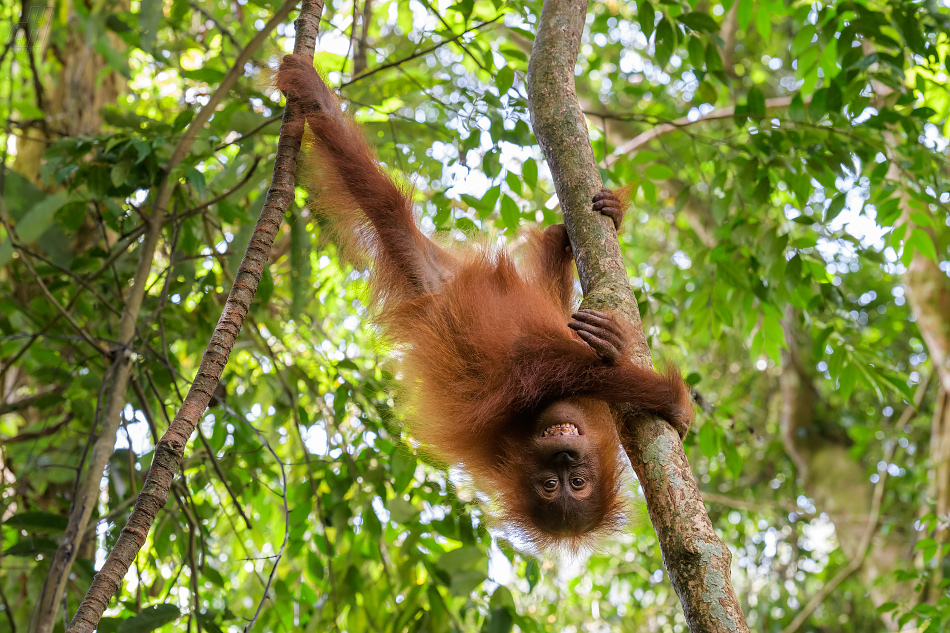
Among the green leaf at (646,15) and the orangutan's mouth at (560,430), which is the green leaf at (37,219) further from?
the green leaf at (646,15)

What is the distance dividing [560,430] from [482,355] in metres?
0.43

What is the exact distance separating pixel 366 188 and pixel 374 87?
92 centimetres

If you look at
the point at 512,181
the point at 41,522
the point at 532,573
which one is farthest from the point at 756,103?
the point at 41,522

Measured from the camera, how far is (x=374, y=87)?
3879 millimetres

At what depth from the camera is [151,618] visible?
2385 mm

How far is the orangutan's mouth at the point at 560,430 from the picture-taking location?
290cm

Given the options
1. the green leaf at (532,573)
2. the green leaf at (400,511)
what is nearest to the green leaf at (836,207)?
the green leaf at (532,573)

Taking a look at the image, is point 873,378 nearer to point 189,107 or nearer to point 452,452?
point 452,452

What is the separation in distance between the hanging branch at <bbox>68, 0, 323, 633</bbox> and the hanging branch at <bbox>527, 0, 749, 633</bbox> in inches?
34.4

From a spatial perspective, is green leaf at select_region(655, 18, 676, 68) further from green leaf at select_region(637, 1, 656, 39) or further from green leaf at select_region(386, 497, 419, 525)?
green leaf at select_region(386, 497, 419, 525)

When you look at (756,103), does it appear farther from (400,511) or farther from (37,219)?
(37,219)

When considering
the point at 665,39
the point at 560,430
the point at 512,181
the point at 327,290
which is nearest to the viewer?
the point at 560,430

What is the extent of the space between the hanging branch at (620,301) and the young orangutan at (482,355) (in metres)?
0.13

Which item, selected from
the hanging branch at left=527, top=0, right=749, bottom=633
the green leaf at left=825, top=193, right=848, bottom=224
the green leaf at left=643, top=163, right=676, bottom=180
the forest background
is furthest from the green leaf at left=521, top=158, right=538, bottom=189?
the green leaf at left=825, top=193, right=848, bottom=224
